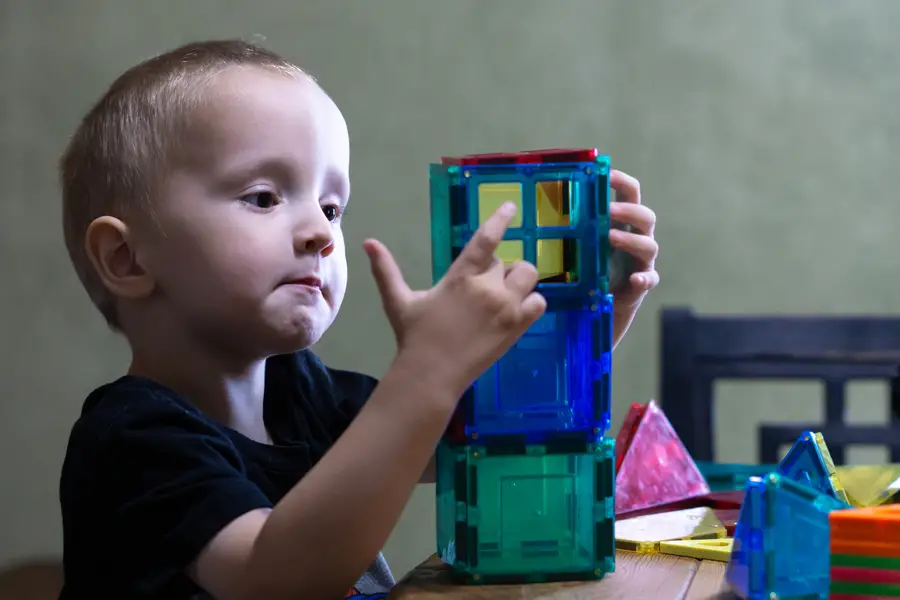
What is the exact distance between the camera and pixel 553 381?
64cm

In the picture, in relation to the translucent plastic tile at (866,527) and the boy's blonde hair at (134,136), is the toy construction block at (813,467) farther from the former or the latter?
the boy's blonde hair at (134,136)

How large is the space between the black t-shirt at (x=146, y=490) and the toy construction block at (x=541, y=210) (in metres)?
0.19

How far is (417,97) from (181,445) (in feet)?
5.22

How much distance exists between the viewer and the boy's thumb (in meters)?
0.59

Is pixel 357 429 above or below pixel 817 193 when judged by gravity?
below

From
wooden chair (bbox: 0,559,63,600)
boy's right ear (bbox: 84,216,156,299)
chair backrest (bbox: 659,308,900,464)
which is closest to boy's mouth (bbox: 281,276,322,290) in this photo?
boy's right ear (bbox: 84,216,156,299)

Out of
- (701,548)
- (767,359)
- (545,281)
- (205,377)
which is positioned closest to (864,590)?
(701,548)

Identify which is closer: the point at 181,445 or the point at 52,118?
the point at 181,445

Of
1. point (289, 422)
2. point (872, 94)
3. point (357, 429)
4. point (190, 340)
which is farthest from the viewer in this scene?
point (872, 94)

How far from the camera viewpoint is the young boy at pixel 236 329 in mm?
Result: 583

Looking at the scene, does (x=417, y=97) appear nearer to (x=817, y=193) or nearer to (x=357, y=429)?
(x=817, y=193)

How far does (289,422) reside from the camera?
0.89 metres

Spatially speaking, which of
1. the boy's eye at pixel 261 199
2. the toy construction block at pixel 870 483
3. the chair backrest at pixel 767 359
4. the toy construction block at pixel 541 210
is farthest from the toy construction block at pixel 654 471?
the chair backrest at pixel 767 359

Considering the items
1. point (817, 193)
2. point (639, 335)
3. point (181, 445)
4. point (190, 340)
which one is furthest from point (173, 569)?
point (817, 193)
